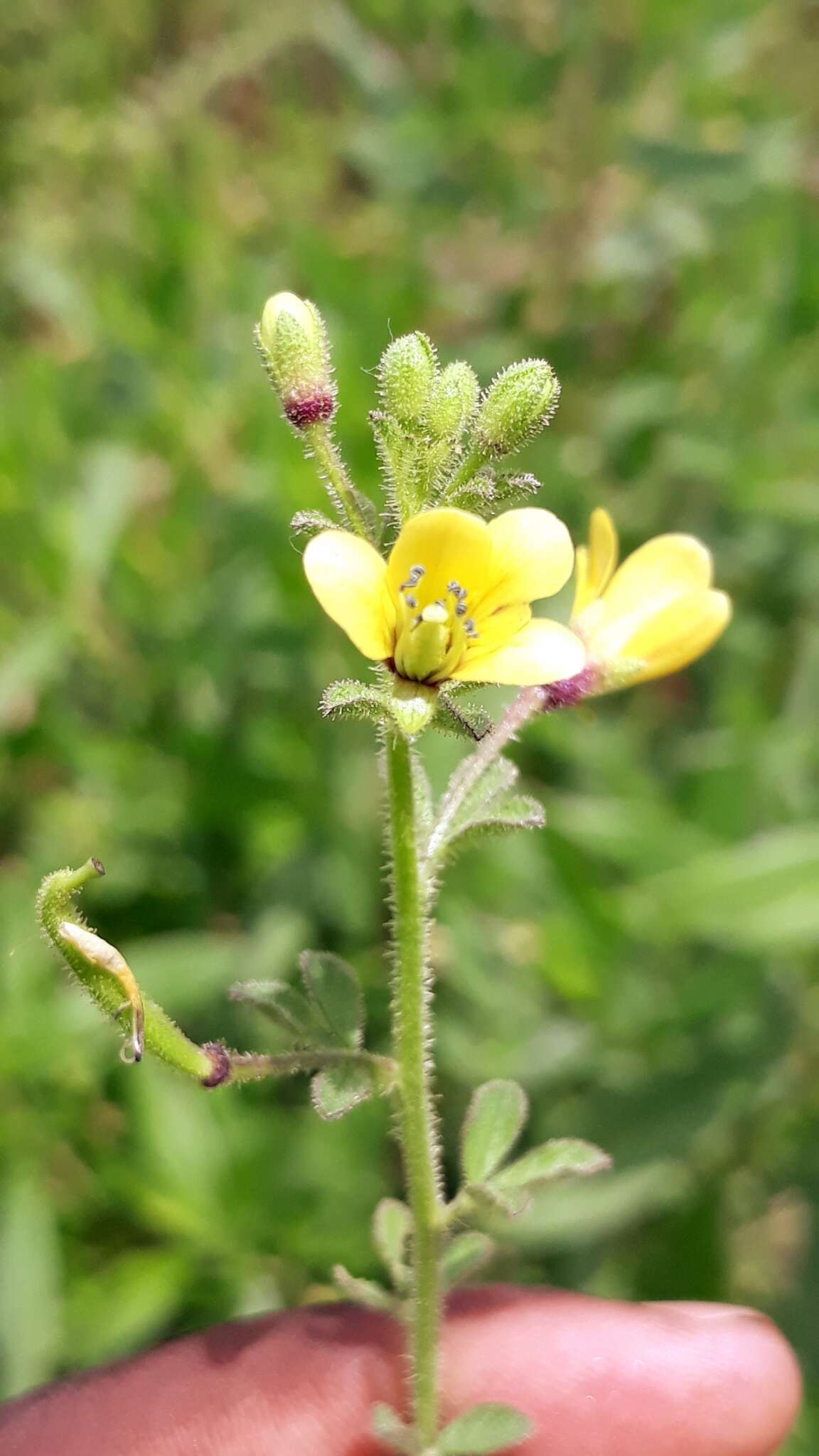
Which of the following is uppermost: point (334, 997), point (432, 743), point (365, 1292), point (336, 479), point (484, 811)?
point (432, 743)

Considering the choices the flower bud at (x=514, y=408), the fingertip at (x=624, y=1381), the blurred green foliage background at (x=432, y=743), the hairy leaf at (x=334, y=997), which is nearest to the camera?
the flower bud at (x=514, y=408)

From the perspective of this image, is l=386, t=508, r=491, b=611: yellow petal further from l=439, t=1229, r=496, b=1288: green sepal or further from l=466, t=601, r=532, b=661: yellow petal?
l=439, t=1229, r=496, b=1288: green sepal

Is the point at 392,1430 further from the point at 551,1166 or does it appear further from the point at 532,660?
the point at 532,660

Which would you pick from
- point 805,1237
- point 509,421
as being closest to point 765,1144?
point 805,1237

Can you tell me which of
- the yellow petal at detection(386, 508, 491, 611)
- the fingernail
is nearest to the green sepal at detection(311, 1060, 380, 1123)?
the yellow petal at detection(386, 508, 491, 611)

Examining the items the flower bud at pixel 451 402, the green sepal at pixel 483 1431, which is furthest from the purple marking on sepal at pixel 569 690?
the green sepal at pixel 483 1431

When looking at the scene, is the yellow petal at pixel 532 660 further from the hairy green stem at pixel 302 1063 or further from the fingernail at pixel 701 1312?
the fingernail at pixel 701 1312

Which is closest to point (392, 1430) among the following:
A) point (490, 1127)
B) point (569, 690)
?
point (490, 1127)
